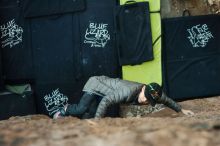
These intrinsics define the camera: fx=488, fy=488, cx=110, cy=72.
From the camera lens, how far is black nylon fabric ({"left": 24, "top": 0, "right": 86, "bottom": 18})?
864 centimetres

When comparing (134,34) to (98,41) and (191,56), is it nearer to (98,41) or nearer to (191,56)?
(98,41)

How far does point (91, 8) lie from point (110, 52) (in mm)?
863

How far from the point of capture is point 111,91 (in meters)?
6.62

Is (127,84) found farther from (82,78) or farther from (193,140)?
(193,140)

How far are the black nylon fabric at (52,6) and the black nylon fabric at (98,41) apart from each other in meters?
0.18

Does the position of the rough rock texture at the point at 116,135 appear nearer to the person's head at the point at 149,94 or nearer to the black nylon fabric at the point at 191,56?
the person's head at the point at 149,94

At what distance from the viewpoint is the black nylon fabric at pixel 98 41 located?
872 centimetres

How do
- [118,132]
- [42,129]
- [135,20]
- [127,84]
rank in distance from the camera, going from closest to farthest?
[118,132], [42,129], [127,84], [135,20]

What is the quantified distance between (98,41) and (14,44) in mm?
1522

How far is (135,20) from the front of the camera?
8688 mm

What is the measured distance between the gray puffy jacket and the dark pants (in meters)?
0.10

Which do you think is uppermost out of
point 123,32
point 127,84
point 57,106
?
point 123,32

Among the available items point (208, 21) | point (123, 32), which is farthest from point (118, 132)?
point (208, 21)

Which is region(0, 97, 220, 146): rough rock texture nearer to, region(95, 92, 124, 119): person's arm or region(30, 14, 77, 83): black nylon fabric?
region(95, 92, 124, 119): person's arm
